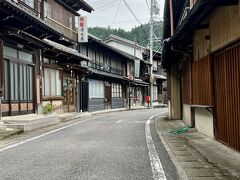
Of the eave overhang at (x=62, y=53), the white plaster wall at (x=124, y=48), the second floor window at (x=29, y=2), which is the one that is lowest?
the eave overhang at (x=62, y=53)

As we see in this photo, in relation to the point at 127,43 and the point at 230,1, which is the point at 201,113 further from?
the point at 127,43

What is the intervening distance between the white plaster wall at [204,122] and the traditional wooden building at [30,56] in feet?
26.8

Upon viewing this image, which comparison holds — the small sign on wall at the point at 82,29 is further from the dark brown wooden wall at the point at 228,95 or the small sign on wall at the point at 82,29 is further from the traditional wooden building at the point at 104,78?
the dark brown wooden wall at the point at 228,95

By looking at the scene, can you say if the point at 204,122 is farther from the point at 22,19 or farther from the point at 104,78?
the point at 104,78

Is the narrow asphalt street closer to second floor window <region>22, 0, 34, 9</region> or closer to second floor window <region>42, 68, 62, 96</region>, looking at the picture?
second floor window <region>22, 0, 34, 9</region>

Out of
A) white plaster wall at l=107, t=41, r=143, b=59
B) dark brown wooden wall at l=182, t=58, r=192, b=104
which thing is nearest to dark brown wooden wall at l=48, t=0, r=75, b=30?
dark brown wooden wall at l=182, t=58, r=192, b=104

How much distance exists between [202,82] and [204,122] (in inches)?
56.2

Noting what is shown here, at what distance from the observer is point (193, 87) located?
48.2ft

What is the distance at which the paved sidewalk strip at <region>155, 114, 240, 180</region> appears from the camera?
6.66 metres

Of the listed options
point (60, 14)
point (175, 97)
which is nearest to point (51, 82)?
point (60, 14)

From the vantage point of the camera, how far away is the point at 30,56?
66.8 feet

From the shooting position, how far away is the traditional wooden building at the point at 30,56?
52.3ft

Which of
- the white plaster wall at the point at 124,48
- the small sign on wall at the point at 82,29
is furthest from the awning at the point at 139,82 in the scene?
the small sign on wall at the point at 82,29

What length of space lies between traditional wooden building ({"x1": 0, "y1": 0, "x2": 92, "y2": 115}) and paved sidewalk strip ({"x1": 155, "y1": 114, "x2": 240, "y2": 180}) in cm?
827
